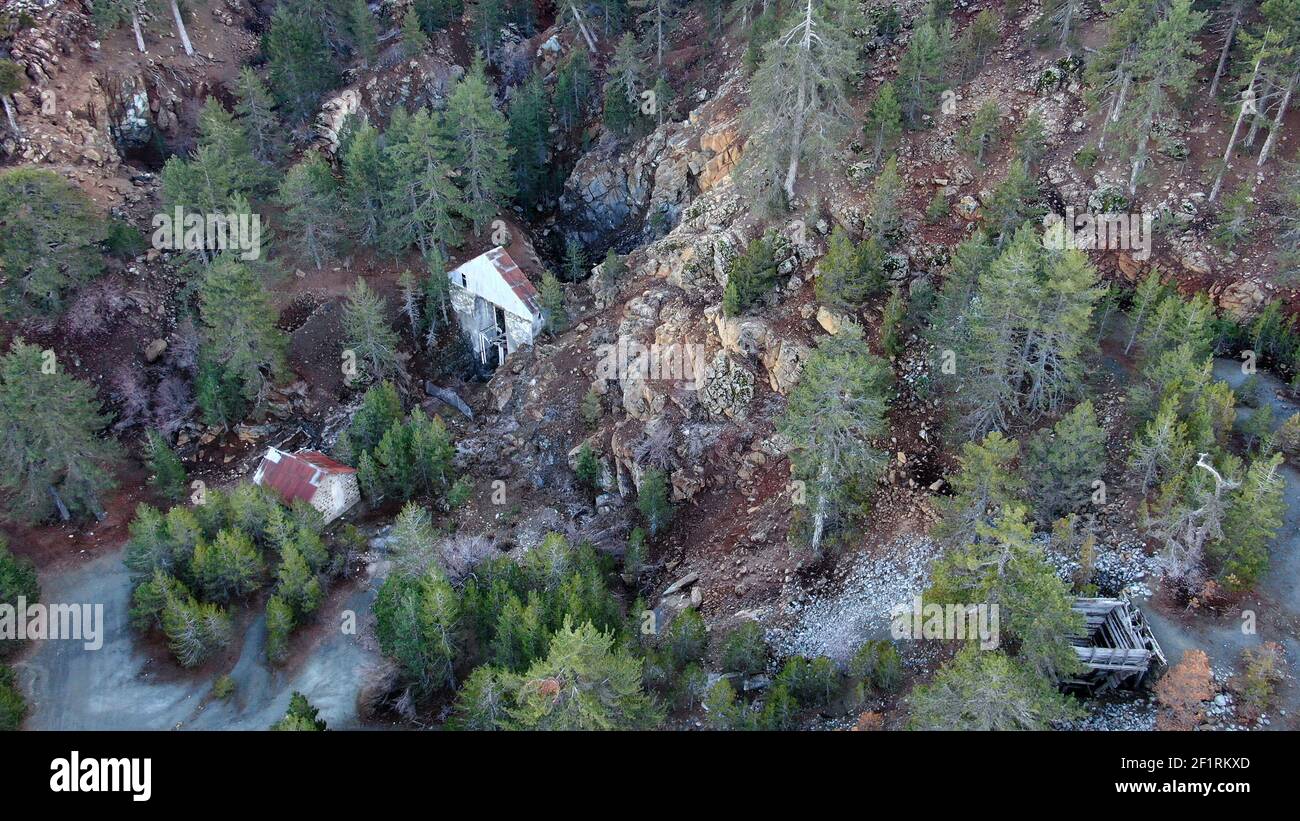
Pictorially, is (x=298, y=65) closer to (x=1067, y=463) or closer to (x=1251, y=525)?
(x=1067, y=463)

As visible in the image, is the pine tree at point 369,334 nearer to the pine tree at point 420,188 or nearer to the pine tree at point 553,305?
the pine tree at point 420,188

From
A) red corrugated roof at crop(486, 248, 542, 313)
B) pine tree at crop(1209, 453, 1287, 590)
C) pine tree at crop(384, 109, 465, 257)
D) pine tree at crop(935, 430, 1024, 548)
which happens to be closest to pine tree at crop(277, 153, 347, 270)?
pine tree at crop(384, 109, 465, 257)

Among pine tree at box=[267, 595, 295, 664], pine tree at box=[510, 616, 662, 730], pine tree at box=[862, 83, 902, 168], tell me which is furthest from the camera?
pine tree at box=[862, 83, 902, 168]

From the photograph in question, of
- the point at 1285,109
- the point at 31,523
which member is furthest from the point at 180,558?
the point at 1285,109

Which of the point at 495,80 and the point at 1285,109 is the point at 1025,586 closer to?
the point at 1285,109

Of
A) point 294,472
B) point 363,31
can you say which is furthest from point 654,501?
point 363,31

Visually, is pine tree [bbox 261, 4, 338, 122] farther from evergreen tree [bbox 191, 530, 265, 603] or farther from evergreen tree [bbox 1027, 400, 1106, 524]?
evergreen tree [bbox 1027, 400, 1106, 524]

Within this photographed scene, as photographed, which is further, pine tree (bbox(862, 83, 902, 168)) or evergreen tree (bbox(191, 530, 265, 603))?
A: pine tree (bbox(862, 83, 902, 168))
